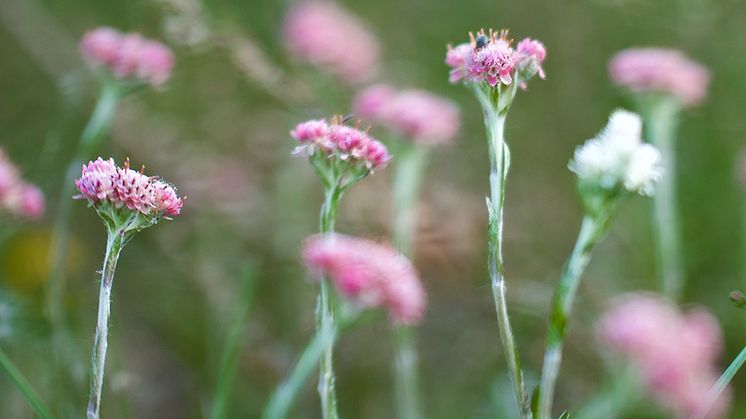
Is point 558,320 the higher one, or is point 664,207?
point 664,207

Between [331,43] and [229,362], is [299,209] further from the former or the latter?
[229,362]

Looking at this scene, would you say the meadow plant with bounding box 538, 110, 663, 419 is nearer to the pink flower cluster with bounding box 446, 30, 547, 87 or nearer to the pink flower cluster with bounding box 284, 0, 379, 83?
the pink flower cluster with bounding box 446, 30, 547, 87

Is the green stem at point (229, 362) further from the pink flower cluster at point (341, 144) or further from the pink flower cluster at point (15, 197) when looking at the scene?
the pink flower cluster at point (15, 197)

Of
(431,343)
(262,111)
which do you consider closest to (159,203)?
(431,343)

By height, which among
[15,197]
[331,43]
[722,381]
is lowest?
[722,381]

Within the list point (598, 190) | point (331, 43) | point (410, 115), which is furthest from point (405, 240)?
point (331, 43)

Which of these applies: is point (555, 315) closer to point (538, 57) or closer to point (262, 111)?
point (538, 57)

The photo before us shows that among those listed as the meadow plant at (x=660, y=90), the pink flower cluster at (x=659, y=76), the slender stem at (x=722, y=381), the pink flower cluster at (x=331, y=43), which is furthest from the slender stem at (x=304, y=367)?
the pink flower cluster at (x=331, y=43)

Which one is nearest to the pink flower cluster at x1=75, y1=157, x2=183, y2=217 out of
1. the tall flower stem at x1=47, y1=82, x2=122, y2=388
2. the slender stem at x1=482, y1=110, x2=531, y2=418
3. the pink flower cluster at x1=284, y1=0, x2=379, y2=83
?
the slender stem at x1=482, y1=110, x2=531, y2=418
